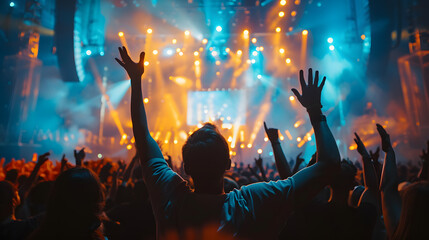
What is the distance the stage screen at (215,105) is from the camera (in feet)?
75.9

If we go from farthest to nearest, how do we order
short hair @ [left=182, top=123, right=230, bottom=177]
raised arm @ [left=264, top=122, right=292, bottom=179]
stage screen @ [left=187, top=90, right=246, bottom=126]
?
stage screen @ [left=187, top=90, right=246, bottom=126] < raised arm @ [left=264, top=122, right=292, bottom=179] < short hair @ [left=182, top=123, right=230, bottom=177]

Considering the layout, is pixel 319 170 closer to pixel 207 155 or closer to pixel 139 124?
pixel 207 155

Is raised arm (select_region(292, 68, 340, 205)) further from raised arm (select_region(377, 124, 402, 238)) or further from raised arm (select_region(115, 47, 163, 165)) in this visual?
raised arm (select_region(377, 124, 402, 238))

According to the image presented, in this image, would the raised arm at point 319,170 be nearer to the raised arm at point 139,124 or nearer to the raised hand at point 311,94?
the raised hand at point 311,94

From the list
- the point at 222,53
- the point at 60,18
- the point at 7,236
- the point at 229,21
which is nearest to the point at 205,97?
the point at 222,53

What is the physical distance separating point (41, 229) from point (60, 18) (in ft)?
45.5

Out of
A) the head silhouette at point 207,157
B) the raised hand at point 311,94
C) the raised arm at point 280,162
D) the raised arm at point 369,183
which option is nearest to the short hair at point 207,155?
the head silhouette at point 207,157

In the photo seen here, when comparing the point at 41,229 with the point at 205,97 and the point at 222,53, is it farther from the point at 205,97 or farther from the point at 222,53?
the point at 205,97

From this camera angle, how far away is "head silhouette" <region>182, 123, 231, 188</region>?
1.30 metres

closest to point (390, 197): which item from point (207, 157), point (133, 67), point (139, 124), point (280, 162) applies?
point (280, 162)

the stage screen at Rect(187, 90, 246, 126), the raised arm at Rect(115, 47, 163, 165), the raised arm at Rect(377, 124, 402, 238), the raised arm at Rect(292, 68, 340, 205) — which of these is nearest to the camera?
the raised arm at Rect(292, 68, 340, 205)

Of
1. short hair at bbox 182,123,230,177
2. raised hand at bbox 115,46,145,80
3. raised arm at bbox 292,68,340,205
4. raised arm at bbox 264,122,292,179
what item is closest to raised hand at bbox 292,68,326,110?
raised arm at bbox 292,68,340,205

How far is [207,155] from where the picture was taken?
1301mm

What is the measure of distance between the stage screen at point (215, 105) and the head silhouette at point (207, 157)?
2142 cm
